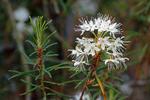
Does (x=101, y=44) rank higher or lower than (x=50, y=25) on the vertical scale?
lower

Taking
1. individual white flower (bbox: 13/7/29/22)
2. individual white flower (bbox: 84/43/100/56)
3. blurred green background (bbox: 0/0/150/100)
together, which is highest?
individual white flower (bbox: 13/7/29/22)

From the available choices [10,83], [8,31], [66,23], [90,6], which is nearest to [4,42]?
[8,31]

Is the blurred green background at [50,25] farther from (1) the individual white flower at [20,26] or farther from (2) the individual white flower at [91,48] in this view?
(2) the individual white flower at [91,48]

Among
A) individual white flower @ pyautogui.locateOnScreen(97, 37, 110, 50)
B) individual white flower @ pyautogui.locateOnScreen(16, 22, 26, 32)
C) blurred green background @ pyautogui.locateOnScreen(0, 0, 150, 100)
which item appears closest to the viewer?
individual white flower @ pyautogui.locateOnScreen(97, 37, 110, 50)

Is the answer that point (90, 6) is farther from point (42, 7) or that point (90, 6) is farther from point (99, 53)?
point (99, 53)

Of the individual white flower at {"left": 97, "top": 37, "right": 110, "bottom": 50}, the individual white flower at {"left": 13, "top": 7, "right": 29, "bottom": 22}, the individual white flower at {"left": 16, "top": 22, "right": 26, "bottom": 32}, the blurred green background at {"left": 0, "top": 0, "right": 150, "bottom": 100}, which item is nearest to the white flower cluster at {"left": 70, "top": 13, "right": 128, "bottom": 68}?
the individual white flower at {"left": 97, "top": 37, "right": 110, "bottom": 50}

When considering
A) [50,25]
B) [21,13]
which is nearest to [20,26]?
[21,13]

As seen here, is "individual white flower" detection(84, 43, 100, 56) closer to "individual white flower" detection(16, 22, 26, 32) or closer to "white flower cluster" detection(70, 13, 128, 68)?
"white flower cluster" detection(70, 13, 128, 68)

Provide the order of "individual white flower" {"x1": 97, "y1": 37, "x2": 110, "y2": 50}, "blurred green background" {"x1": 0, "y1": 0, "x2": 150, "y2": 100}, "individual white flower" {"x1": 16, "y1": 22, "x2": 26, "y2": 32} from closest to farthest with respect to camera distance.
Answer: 1. "individual white flower" {"x1": 97, "y1": 37, "x2": 110, "y2": 50}
2. "blurred green background" {"x1": 0, "y1": 0, "x2": 150, "y2": 100}
3. "individual white flower" {"x1": 16, "y1": 22, "x2": 26, "y2": 32}

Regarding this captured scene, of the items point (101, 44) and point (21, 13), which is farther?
point (21, 13)

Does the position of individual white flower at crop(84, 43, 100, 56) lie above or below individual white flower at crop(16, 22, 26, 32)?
below

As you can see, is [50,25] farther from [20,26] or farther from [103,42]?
[103,42]

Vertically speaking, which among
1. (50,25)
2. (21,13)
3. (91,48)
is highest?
(21,13)
